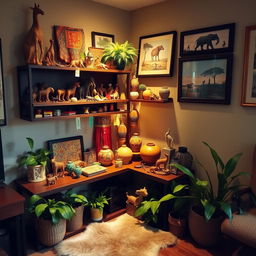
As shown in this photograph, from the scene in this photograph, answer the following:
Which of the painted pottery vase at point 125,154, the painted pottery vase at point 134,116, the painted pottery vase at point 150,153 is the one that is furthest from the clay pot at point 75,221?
the painted pottery vase at point 134,116

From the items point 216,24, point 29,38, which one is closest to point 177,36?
point 216,24

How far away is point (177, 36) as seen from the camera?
2.81 m

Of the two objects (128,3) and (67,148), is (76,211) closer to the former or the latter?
(67,148)

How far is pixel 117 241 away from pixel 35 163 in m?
1.05

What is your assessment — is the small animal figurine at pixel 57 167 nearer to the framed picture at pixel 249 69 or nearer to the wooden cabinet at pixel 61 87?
the wooden cabinet at pixel 61 87

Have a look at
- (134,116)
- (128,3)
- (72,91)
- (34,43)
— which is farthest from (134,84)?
(34,43)

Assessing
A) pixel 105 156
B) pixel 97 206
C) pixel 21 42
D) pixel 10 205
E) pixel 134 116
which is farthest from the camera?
pixel 134 116

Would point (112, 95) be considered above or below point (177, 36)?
below

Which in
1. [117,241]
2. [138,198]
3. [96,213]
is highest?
[138,198]

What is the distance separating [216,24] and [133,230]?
2169mm

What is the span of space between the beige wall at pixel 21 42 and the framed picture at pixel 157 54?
22.0 inches

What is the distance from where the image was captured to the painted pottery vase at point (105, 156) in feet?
9.37

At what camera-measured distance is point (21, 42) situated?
2.38 metres

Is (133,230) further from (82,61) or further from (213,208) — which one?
(82,61)
